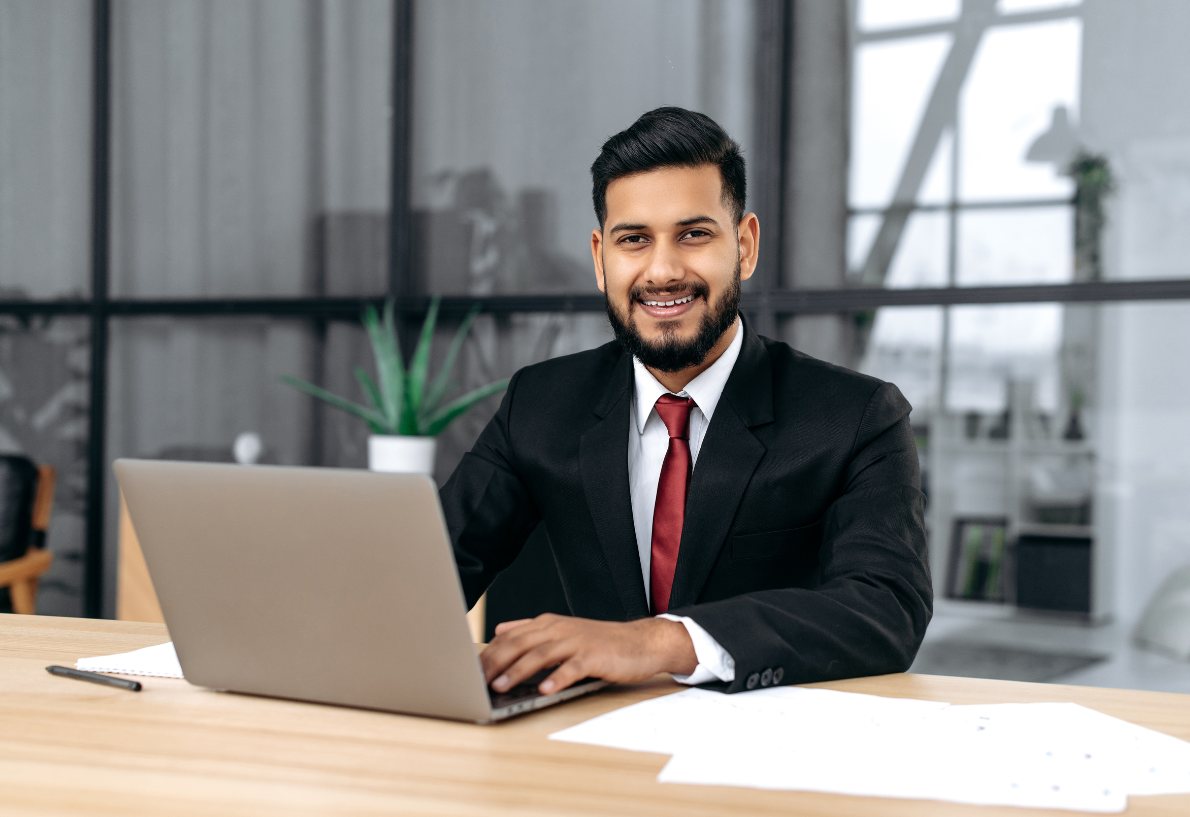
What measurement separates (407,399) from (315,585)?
268 centimetres

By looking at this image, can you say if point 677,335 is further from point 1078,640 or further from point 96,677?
point 1078,640

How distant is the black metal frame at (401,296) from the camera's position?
358 cm

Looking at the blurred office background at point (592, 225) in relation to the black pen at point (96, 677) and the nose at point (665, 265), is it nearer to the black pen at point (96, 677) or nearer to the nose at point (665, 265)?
the nose at point (665, 265)

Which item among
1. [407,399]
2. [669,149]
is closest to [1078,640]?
[407,399]

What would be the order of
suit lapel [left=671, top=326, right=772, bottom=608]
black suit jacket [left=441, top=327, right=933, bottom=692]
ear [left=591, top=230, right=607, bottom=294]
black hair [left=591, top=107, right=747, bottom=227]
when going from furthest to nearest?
ear [left=591, top=230, right=607, bottom=294]
black hair [left=591, top=107, right=747, bottom=227]
suit lapel [left=671, top=326, right=772, bottom=608]
black suit jacket [left=441, top=327, right=933, bottom=692]

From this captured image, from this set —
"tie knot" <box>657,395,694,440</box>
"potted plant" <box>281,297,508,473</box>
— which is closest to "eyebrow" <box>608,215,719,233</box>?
"tie knot" <box>657,395,694,440</box>

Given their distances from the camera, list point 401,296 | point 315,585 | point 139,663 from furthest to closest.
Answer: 1. point 401,296
2. point 139,663
3. point 315,585

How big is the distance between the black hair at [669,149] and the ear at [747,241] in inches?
3.4

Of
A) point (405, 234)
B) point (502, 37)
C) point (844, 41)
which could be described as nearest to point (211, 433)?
point (405, 234)

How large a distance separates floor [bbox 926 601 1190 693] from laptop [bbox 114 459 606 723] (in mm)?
2642

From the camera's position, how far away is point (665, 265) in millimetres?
1850

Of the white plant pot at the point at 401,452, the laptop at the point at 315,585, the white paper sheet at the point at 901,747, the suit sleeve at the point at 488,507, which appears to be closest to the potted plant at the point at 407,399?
the white plant pot at the point at 401,452

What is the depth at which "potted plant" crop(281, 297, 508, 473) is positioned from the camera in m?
3.67

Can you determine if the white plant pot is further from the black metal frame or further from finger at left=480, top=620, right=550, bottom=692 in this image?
finger at left=480, top=620, right=550, bottom=692
